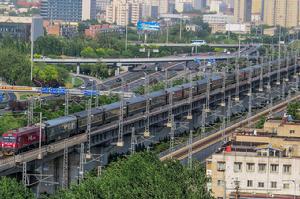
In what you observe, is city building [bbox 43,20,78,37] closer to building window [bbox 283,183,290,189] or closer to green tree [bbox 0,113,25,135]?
green tree [bbox 0,113,25,135]

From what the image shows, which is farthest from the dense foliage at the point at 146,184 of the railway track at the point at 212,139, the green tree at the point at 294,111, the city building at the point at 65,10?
the city building at the point at 65,10

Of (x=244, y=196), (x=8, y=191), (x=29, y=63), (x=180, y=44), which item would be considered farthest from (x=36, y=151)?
(x=180, y=44)

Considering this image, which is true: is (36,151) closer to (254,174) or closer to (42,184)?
(42,184)

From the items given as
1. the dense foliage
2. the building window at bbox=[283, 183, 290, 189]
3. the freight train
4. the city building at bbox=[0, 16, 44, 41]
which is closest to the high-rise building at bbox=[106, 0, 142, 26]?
the city building at bbox=[0, 16, 44, 41]

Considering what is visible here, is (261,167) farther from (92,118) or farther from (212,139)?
(212,139)

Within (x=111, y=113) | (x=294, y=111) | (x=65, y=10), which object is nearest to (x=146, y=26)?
(x=65, y=10)

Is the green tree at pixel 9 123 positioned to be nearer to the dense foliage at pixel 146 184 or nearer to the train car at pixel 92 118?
the train car at pixel 92 118
